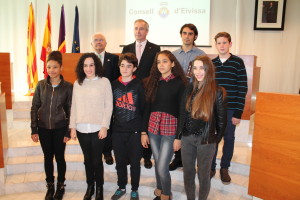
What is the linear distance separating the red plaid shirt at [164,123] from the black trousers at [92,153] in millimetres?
514

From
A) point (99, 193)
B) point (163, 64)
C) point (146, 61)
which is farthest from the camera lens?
point (146, 61)

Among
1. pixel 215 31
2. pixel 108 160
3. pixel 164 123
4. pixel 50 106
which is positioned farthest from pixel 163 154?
pixel 215 31

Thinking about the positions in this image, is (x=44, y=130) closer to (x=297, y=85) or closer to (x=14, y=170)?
(x=14, y=170)

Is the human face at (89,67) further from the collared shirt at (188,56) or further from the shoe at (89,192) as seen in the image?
the shoe at (89,192)

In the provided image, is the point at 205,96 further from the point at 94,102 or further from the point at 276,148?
the point at 94,102

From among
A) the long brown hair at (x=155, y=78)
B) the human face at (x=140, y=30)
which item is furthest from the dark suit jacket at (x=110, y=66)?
the long brown hair at (x=155, y=78)

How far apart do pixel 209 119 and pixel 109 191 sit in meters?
1.54

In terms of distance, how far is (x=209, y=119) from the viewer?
6.70ft

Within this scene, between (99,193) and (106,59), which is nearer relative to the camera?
(99,193)

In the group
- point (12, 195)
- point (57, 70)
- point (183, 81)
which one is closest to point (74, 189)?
point (12, 195)

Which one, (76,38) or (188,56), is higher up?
(76,38)

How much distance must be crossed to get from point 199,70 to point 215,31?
448 cm

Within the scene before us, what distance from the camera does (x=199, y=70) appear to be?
2037mm

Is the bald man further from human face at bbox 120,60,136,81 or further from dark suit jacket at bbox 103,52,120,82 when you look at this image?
human face at bbox 120,60,136,81
